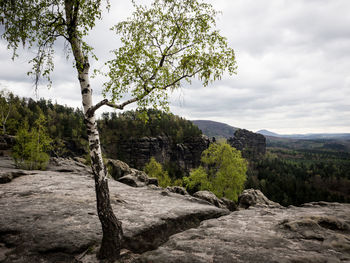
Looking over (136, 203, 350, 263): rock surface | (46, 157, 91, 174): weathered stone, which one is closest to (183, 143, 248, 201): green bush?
(46, 157, 91, 174): weathered stone

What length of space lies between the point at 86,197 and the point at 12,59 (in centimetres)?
1090

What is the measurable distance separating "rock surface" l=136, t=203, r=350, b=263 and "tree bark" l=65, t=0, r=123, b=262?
1541 millimetres

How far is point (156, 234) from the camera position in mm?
10664

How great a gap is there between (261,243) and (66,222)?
34.9ft

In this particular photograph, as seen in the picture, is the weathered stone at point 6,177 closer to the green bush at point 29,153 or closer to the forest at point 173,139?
the green bush at point 29,153

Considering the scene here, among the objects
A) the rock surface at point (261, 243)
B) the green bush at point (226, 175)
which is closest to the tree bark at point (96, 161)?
the rock surface at point (261, 243)

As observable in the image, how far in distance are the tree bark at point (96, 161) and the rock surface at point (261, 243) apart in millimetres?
1541

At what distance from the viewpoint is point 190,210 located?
14188mm

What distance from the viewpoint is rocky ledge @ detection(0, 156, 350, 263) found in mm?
7641

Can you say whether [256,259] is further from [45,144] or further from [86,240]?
[45,144]

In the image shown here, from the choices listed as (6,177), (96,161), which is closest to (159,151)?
(6,177)

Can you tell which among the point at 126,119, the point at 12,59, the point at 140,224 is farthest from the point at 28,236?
the point at 126,119

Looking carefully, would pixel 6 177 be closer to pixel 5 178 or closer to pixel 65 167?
pixel 5 178

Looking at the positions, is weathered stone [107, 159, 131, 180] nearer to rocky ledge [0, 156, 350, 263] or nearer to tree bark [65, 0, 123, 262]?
rocky ledge [0, 156, 350, 263]
